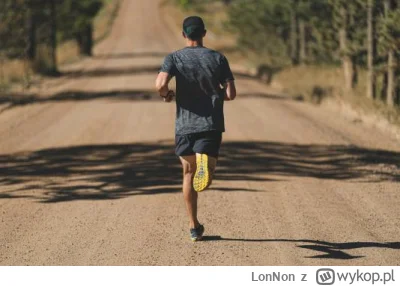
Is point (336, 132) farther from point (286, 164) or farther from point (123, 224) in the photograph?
point (123, 224)

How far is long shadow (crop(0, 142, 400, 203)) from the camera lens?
1255 cm

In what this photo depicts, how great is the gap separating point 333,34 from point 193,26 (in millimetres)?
20509

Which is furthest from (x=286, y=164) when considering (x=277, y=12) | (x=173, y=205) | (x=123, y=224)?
(x=277, y=12)

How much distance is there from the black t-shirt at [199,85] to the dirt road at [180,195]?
1152mm

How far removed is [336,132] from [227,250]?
415 inches

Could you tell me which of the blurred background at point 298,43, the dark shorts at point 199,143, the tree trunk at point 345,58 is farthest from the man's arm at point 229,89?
the tree trunk at point 345,58

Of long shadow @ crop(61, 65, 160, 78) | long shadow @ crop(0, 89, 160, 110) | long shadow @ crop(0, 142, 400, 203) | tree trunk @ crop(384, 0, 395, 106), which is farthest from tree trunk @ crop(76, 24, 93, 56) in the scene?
long shadow @ crop(0, 142, 400, 203)

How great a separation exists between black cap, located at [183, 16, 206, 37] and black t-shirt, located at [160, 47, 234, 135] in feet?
0.46

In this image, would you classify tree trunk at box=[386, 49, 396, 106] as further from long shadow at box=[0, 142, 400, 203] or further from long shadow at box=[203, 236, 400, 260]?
long shadow at box=[203, 236, 400, 260]

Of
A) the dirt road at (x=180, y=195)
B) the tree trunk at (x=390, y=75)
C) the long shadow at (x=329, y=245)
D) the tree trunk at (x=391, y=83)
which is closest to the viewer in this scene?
the long shadow at (x=329, y=245)

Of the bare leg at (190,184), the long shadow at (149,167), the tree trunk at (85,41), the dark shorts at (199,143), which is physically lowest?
the tree trunk at (85,41)

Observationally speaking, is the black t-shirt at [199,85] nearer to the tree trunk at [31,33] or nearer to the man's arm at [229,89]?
the man's arm at [229,89]

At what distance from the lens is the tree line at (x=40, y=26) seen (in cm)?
3083
